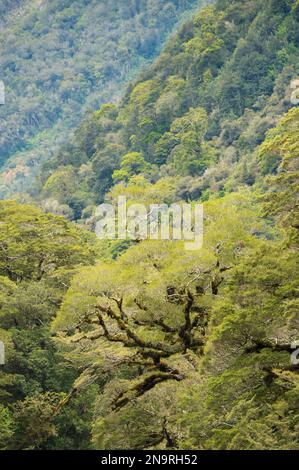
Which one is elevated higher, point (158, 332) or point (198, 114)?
point (198, 114)

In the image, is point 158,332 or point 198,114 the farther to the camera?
point 198,114

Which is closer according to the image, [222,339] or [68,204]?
[222,339]

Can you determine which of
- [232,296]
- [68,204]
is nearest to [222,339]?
[232,296]

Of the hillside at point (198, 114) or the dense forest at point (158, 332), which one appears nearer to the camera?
the dense forest at point (158, 332)

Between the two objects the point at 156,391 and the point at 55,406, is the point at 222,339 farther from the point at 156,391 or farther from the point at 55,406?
the point at 55,406

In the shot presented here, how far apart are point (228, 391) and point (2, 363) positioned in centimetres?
1183

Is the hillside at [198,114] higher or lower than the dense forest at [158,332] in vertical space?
higher

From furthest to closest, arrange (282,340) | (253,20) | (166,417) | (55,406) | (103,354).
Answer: (253,20) < (55,406) < (103,354) < (166,417) < (282,340)

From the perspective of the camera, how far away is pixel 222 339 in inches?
810

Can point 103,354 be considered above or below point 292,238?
below

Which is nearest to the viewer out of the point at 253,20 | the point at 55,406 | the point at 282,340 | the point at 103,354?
the point at 282,340

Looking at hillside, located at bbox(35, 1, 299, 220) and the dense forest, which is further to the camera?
hillside, located at bbox(35, 1, 299, 220)

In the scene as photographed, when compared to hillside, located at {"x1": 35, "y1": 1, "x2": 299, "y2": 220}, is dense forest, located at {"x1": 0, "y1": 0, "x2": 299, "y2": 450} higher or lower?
lower

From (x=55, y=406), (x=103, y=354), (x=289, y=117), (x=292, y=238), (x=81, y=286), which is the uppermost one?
(x=289, y=117)
